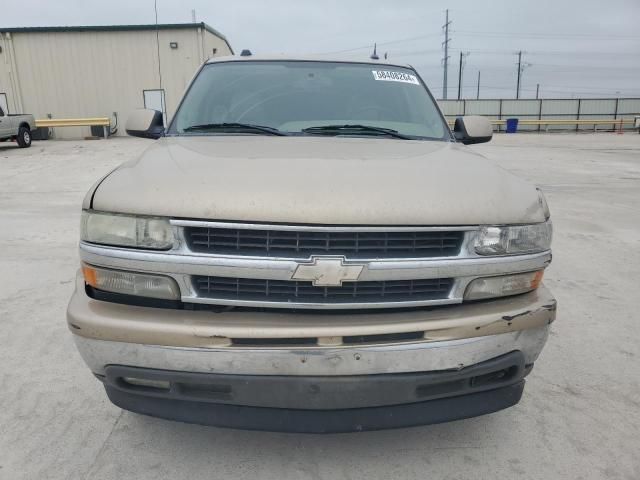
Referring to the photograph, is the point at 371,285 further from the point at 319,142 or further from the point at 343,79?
the point at 343,79

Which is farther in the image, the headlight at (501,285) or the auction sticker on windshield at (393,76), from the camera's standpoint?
the auction sticker on windshield at (393,76)

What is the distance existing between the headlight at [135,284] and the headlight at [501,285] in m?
1.13

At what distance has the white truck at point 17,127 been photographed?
1664 cm

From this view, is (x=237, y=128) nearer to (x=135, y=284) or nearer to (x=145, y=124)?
(x=145, y=124)

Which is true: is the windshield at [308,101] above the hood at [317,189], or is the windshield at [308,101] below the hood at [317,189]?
above

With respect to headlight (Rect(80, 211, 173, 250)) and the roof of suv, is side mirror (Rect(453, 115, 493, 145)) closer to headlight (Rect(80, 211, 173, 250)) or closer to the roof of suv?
the roof of suv

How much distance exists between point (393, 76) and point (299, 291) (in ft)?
7.48

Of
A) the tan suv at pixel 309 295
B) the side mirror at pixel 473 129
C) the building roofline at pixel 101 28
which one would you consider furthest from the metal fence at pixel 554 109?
the tan suv at pixel 309 295

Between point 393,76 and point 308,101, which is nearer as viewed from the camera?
point 308,101

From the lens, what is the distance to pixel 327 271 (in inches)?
71.9

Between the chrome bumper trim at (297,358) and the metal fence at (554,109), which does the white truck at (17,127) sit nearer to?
the chrome bumper trim at (297,358)

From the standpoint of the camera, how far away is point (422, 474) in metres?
2.13

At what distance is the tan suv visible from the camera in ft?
5.96

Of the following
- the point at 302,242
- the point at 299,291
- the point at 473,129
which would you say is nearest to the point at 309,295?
the point at 299,291
